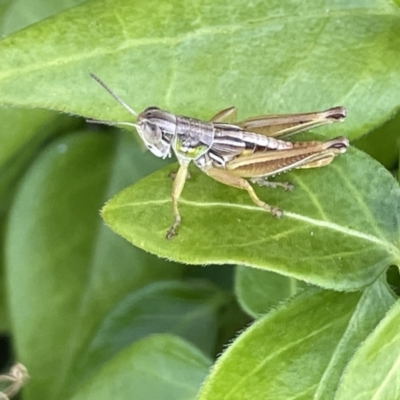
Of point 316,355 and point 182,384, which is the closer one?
point 316,355

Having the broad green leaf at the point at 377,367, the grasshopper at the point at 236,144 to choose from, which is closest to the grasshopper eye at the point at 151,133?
the grasshopper at the point at 236,144

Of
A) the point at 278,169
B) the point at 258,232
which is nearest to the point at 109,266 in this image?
the point at 278,169

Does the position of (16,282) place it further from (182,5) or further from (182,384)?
(182,5)

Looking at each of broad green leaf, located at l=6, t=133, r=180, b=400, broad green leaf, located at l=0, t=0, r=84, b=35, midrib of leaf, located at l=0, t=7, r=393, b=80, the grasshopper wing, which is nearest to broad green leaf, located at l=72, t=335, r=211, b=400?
broad green leaf, located at l=6, t=133, r=180, b=400

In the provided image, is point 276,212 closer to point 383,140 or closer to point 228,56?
point 228,56

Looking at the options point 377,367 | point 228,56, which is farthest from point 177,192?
point 377,367

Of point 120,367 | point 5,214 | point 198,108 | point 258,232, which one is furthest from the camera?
point 5,214
